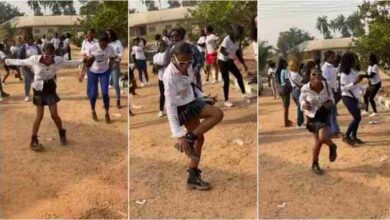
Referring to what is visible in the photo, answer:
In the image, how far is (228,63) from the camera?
11.5ft

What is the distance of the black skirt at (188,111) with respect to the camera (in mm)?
3059

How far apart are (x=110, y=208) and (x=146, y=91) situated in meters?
0.90

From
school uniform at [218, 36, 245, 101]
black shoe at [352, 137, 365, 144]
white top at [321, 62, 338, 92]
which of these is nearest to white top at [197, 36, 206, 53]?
school uniform at [218, 36, 245, 101]

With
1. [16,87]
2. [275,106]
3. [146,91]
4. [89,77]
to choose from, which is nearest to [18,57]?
[16,87]

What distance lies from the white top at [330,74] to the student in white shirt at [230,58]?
569mm

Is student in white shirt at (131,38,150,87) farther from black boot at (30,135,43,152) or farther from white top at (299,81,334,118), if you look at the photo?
white top at (299,81,334,118)

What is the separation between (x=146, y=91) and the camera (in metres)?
3.40

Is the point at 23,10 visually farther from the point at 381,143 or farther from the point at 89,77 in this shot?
the point at 381,143

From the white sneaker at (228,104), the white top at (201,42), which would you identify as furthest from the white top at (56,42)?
the white sneaker at (228,104)

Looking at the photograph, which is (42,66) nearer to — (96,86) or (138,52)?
(96,86)

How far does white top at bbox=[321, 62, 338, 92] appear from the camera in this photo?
341 cm

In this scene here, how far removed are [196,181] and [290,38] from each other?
122 cm

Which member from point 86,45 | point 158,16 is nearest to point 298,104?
point 158,16

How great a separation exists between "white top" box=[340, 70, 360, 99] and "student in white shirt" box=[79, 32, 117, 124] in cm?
170
